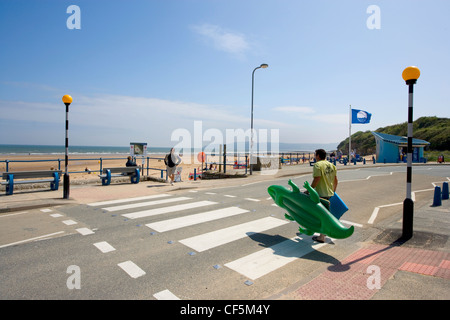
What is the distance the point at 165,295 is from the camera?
140 inches

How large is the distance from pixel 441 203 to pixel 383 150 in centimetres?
2966

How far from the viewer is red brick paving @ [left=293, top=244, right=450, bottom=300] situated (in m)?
3.58

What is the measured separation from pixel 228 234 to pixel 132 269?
238 centimetres

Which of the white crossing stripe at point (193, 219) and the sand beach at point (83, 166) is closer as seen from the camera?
the white crossing stripe at point (193, 219)

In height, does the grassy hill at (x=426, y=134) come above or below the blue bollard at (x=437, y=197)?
above

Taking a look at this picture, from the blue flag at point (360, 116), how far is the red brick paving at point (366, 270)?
1302 inches

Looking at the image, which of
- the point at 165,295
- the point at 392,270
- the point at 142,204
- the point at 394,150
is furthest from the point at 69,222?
the point at 394,150

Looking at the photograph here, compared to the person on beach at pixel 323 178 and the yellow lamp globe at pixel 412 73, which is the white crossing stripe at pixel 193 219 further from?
the yellow lamp globe at pixel 412 73

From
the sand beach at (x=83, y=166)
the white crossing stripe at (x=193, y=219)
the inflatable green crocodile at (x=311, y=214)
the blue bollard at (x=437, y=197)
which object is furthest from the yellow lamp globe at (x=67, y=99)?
the blue bollard at (x=437, y=197)

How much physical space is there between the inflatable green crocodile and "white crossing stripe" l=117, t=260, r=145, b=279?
3.17m

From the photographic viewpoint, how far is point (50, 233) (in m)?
6.10

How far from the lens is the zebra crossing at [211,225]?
4.55m

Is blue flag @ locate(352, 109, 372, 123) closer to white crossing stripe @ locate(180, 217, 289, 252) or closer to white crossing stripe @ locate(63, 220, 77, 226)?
white crossing stripe @ locate(180, 217, 289, 252)
